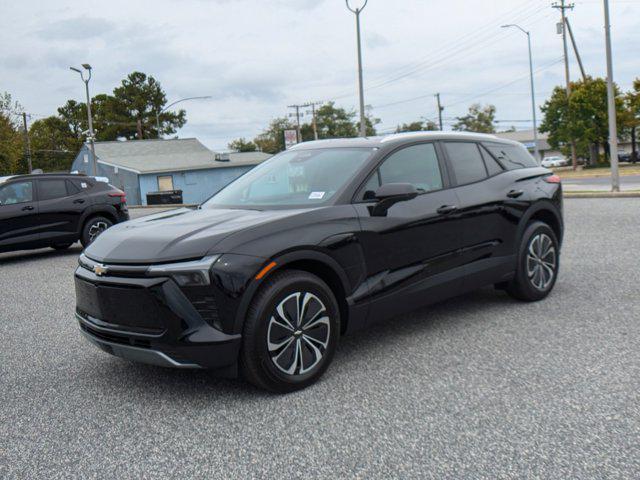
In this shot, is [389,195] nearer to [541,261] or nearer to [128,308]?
[128,308]

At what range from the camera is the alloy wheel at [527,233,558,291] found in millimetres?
6156

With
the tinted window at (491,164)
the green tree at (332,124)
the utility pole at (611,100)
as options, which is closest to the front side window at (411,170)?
the tinted window at (491,164)

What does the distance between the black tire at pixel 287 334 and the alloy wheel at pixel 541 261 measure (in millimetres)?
2627

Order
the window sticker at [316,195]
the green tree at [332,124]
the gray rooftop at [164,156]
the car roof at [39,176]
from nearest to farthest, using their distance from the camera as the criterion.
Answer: the window sticker at [316,195] < the car roof at [39,176] < the gray rooftop at [164,156] < the green tree at [332,124]

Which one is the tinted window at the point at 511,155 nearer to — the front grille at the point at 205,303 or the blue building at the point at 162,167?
the front grille at the point at 205,303

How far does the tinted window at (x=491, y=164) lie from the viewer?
600 centimetres

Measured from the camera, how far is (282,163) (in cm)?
557

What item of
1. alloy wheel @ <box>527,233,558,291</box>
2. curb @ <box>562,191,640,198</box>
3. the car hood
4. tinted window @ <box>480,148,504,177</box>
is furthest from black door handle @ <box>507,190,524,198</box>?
curb @ <box>562,191,640,198</box>

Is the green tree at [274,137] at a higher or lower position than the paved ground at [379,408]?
higher

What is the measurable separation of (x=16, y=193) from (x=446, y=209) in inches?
367

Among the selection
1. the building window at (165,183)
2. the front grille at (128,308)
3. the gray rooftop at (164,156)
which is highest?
the gray rooftop at (164,156)

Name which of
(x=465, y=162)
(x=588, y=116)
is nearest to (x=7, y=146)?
(x=465, y=162)

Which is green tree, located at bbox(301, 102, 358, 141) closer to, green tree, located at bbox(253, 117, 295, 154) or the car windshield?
green tree, located at bbox(253, 117, 295, 154)

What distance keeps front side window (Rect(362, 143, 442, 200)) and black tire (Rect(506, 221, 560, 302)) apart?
4.17 feet
